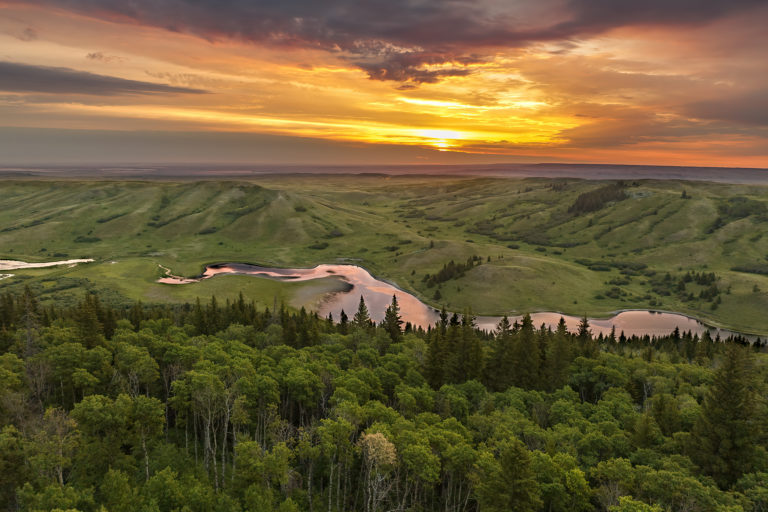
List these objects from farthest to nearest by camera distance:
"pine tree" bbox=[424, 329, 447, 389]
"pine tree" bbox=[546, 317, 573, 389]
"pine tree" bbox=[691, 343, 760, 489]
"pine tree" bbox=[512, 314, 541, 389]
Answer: "pine tree" bbox=[512, 314, 541, 389], "pine tree" bbox=[546, 317, 573, 389], "pine tree" bbox=[424, 329, 447, 389], "pine tree" bbox=[691, 343, 760, 489]

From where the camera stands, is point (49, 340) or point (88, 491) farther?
point (49, 340)

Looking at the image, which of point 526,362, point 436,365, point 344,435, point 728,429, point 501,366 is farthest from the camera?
point 501,366

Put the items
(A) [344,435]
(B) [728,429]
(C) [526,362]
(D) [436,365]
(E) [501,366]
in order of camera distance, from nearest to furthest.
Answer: (A) [344,435] → (B) [728,429] → (D) [436,365] → (C) [526,362] → (E) [501,366]

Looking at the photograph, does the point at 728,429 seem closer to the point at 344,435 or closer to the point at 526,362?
the point at 526,362

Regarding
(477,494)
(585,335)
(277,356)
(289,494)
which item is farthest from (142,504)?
(585,335)

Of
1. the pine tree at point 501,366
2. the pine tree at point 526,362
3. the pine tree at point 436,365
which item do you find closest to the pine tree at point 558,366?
the pine tree at point 526,362

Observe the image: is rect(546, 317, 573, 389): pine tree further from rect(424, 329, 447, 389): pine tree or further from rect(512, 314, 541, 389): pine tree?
rect(424, 329, 447, 389): pine tree

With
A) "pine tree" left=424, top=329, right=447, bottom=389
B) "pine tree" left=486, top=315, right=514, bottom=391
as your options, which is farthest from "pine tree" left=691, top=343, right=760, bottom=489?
"pine tree" left=424, top=329, right=447, bottom=389

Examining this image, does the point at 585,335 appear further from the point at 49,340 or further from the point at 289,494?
the point at 49,340

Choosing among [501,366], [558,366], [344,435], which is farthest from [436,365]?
[344,435]
